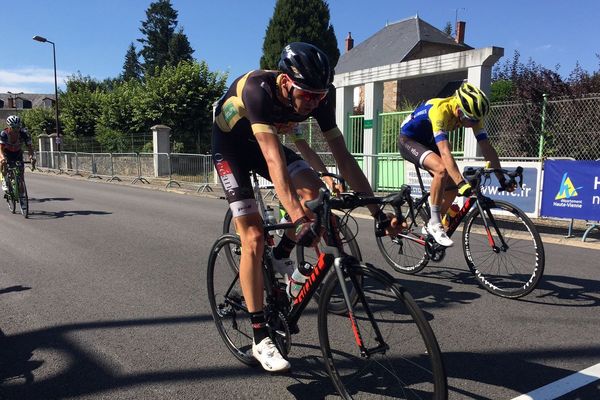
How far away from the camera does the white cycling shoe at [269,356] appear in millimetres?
2750

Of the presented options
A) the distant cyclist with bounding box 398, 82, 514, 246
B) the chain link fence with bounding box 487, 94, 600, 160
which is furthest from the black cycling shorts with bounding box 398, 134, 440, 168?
the chain link fence with bounding box 487, 94, 600, 160

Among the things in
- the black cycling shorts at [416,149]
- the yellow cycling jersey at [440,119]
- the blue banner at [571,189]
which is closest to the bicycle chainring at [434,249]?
the black cycling shorts at [416,149]

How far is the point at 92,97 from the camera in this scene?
35.0m

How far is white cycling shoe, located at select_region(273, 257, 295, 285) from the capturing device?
306 centimetres

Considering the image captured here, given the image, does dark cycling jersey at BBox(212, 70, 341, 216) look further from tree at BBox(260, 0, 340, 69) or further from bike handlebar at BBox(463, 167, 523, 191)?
tree at BBox(260, 0, 340, 69)

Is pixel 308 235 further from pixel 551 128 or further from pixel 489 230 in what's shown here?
pixel 551 128

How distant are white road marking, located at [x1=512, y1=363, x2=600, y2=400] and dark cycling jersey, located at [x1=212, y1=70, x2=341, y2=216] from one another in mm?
1954

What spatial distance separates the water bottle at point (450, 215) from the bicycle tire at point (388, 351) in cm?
248

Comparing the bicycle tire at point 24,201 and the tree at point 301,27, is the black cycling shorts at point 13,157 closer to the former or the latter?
the bicycle tire at point 24,201

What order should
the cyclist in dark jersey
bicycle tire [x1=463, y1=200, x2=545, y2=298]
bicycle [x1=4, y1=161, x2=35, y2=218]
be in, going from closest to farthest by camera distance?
1. the cyclist in dark jersey
2. bicycle tire [x1=463, y1=200, x2=545, y2=298]
3. bicycle [x1=4, y1=161, x2=35, y2=218]

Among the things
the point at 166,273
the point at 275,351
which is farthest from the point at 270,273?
the point at 166,273

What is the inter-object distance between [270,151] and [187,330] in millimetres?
1858

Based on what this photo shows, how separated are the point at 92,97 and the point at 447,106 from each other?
35.1m

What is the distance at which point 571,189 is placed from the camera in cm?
765
